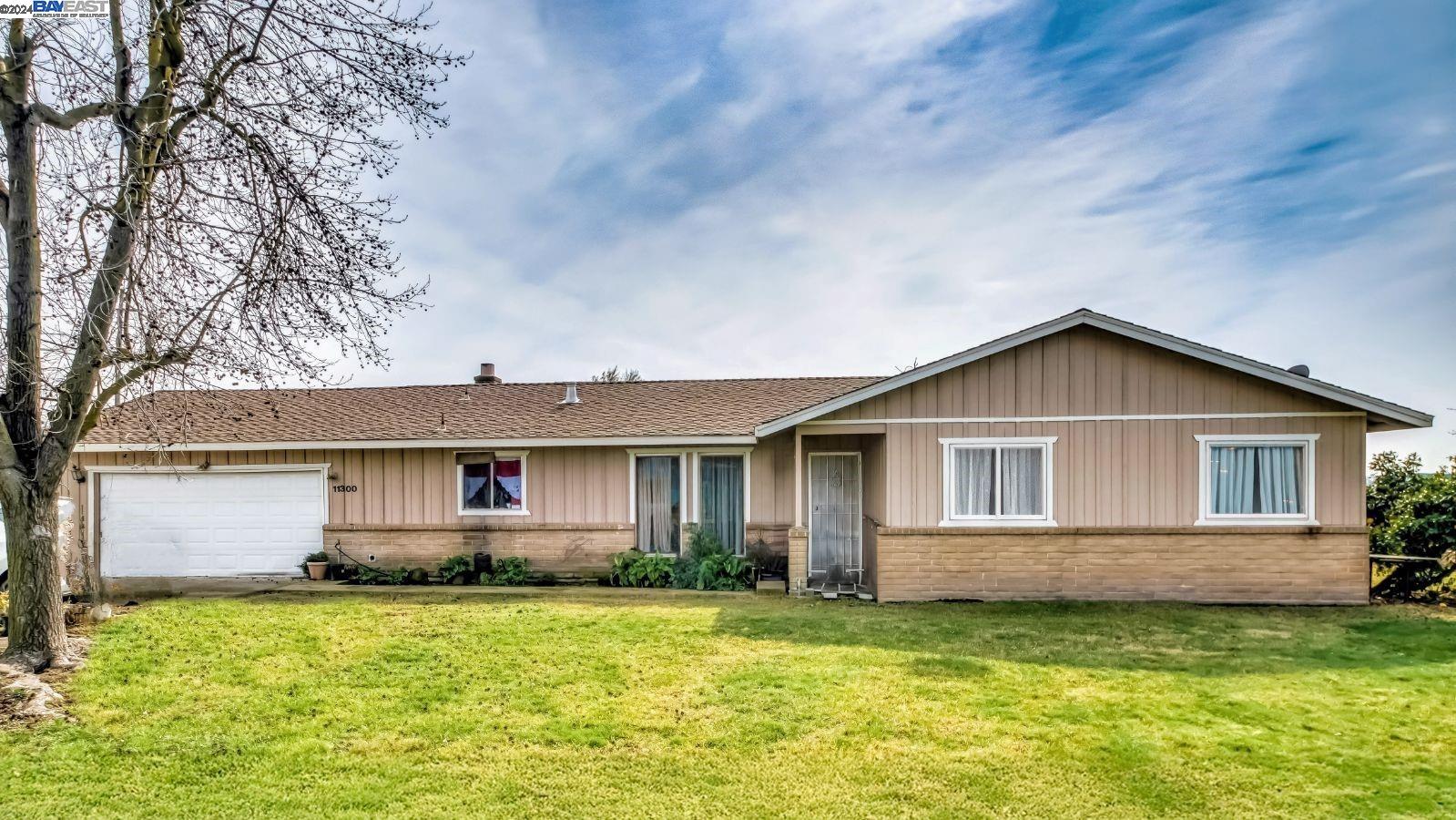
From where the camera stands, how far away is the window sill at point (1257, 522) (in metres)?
9.48

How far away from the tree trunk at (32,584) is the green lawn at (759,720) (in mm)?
555

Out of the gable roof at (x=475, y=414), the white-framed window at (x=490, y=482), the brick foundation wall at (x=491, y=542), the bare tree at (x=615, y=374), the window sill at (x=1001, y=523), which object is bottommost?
the brick foundation wall at (x=491, y=542)

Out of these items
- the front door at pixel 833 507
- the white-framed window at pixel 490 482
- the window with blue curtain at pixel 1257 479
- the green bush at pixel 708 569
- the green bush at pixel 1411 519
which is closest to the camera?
the window with blue curtain at pixel 1257 479

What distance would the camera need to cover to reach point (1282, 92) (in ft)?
35.3

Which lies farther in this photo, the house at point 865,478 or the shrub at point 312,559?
Result: the shrub at point 312,559

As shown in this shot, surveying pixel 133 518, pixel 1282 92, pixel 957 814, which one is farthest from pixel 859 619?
pixel 133 518

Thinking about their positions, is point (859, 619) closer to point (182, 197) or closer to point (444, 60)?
point (444, 60)

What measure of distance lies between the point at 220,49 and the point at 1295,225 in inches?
630

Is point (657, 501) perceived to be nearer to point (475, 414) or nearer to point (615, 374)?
point (475, 414)

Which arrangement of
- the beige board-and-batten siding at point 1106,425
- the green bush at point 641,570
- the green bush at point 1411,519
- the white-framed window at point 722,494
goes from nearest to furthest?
the beige board-and-batten siding at point 1106,425 < the green bush at point 1411,519 < the green bush at point 641,570 < the white-framed window at point 722,494

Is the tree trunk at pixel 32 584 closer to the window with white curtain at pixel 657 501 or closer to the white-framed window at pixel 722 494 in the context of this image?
the window with white curtain at pixel 657 501

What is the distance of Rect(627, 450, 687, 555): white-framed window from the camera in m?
12.4

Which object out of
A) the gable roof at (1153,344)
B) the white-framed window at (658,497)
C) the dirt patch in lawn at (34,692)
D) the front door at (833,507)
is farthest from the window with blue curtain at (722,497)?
the dirt patch in lawn at (34,692)

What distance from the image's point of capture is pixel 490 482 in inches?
501
